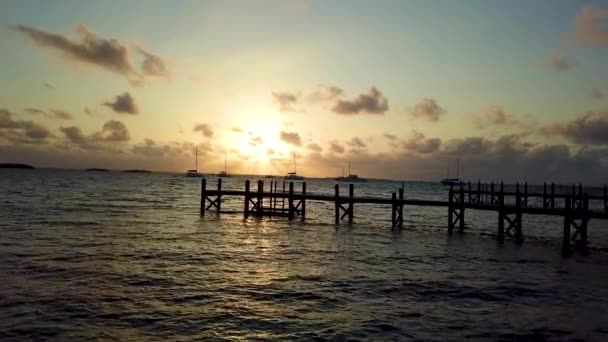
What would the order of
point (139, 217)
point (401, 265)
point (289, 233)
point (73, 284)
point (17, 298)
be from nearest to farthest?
point (17, 298)
point (73, 284)
point (401, 265)
point (289, 233)
point (139, 217)

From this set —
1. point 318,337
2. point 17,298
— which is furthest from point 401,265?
point 17,298

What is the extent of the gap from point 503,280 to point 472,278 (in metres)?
1.15

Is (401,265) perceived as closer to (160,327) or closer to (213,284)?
(213,284)

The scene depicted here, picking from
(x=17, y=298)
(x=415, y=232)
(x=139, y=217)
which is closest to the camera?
(x=17, y=298)

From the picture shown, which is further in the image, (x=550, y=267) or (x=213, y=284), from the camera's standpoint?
(x=550, y=267)

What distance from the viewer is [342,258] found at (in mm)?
22219

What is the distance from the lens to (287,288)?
1586cm

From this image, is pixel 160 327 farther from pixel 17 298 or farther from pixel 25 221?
pixel 25 221

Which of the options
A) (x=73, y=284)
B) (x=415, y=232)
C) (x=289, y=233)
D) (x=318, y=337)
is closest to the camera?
(x=318, y=337)

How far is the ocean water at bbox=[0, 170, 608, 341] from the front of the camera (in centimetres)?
1164

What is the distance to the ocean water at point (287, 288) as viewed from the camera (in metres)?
11.6

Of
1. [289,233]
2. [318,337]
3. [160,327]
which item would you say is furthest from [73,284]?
[289,233]

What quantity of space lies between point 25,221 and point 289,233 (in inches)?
745

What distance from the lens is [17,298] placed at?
530 inches
